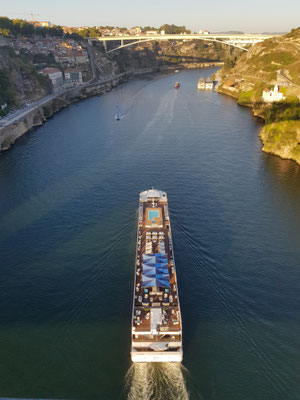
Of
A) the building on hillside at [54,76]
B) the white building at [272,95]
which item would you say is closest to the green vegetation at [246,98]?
the white building at [272,95]

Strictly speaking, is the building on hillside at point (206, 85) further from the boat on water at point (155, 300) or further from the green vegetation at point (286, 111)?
the boat on water at point (155, 300)

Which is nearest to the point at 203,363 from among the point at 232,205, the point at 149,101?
the point at 232,205

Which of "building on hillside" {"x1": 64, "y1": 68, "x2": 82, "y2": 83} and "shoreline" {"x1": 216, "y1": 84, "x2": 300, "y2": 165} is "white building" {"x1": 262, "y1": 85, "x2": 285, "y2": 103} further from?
"building on hillside" {"x1": 64, "y1": 68, "x2": 82, "y2": 83}

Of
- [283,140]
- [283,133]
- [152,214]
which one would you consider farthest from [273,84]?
[152,214]

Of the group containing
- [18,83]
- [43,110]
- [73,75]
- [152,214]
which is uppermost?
[73,75]

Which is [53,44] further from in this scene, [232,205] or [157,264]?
[157,264]

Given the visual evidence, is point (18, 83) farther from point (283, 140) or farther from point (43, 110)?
point (283, 140)

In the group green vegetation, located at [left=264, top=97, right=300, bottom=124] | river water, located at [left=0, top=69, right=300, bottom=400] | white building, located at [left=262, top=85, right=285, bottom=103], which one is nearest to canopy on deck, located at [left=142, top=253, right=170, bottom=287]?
river water, located at [left=0, top=69, right=300, bottom=400]
